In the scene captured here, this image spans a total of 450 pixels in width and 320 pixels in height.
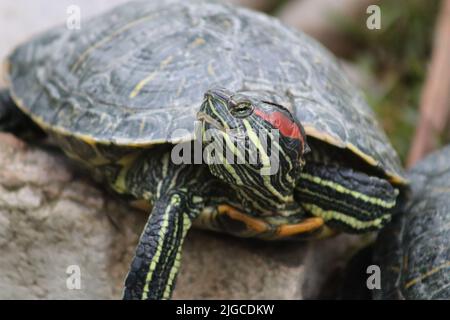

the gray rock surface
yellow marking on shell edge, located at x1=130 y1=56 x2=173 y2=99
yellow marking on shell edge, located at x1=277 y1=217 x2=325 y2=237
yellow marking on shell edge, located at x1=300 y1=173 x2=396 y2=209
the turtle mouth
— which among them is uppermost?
the turtle mouth

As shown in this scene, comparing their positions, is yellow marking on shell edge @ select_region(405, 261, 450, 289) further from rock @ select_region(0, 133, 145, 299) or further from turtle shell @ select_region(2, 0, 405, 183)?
rock @ select_region(0, 133, 145, 299)

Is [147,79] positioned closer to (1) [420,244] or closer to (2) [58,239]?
(2) [58,239]

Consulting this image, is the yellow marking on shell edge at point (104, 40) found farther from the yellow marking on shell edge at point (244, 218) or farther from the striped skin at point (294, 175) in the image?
the yellow marking on shell edge at point (244, 218)

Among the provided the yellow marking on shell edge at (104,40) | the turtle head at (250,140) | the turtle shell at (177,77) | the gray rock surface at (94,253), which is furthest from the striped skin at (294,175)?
the yellow marking on shell edge at (104,40)

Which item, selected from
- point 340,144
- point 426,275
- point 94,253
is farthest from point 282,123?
point 94,253

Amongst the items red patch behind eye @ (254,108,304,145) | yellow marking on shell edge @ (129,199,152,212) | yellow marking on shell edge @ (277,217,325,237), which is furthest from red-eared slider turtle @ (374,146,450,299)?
yellow marking on shell edge @ (129,199,152,212)

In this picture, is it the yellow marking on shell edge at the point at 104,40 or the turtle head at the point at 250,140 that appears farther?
the yellow marking on shell edge at the point at 104,40

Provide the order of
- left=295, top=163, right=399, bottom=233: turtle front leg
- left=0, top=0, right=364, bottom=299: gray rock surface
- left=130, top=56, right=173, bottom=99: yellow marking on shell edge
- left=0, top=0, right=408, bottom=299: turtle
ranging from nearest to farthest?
1. left=0, top=0, right=408, bottom=299: turtle
2. left=295, top=163, right=399, bottom=233: turtle front leg
3. left=130, top=56, right=173, bottom=99: yellow marking on shell edge
4. left=0, top=0, right=364, bottom=299: gray rock surface
